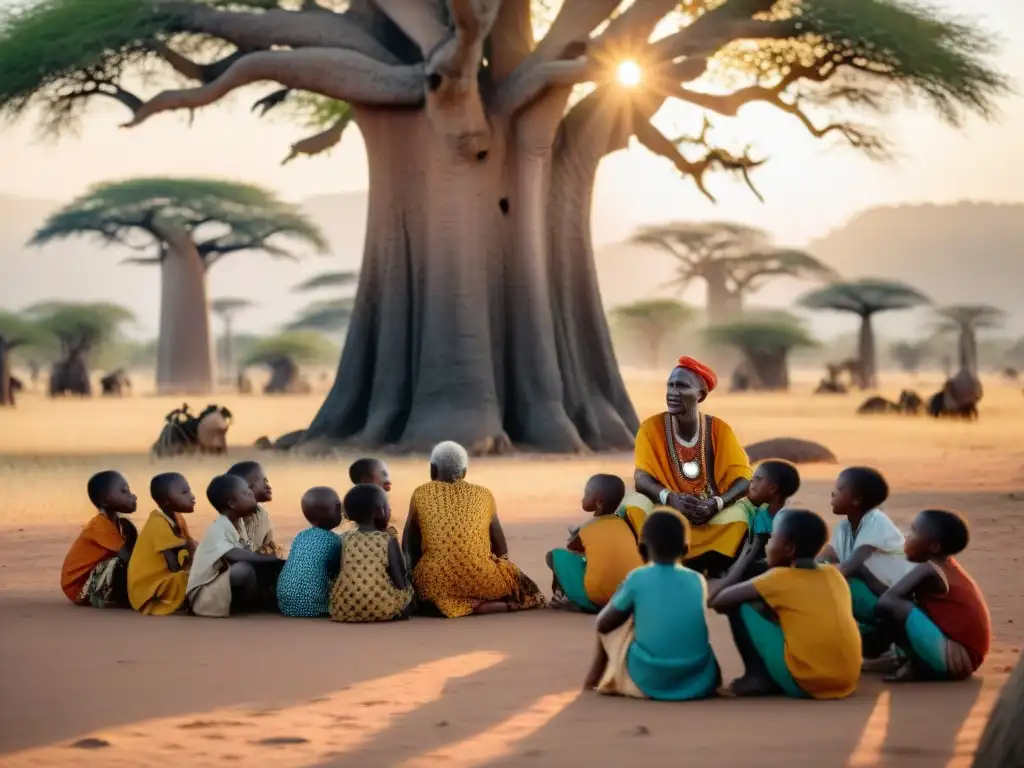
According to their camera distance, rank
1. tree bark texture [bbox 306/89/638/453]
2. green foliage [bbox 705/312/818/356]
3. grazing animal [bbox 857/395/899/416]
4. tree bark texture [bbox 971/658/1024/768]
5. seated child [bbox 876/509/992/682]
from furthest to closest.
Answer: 1. green foliage [bbox 705/312/818/356]
2. grazing animal [bbox 857/395/899/416]
3. tree bark texture [bbox 306/89/638/453]
4. seated child [bbox 876/509/992/682]
5. tree bark texture [bbox 971/658/1024/768]

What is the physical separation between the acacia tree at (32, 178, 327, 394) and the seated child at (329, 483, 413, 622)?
3675 cm

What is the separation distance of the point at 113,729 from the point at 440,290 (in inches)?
512

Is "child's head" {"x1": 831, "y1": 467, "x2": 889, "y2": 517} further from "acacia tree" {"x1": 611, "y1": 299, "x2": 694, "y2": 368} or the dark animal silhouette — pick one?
"acacia tree" {"x1": 611, "y1": 299, "x2": 694, "y2": 368}

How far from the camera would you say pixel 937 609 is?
5.63m

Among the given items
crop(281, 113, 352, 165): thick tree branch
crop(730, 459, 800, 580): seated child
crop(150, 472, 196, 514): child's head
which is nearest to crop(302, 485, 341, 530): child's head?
crop(150, 472, 196, 514): child's head

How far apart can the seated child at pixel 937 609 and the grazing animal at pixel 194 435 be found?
11.7 meters

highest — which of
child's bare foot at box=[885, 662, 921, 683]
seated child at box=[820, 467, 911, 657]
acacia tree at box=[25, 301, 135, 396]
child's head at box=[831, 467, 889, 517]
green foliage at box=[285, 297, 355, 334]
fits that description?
green foliage at box=[285, 297, 355, 334]

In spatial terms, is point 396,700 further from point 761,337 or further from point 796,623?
point 761,337

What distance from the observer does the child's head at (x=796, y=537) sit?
536cm

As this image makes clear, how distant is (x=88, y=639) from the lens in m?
6.43

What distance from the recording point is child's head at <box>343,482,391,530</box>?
6828 millimetres

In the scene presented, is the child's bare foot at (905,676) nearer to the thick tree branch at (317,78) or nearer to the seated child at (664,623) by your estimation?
the seated child at (664,623)

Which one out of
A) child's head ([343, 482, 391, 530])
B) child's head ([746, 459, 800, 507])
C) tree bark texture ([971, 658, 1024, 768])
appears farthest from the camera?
child's head ([343, 482, 391, 530])

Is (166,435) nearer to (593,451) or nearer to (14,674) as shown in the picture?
(593,451)
